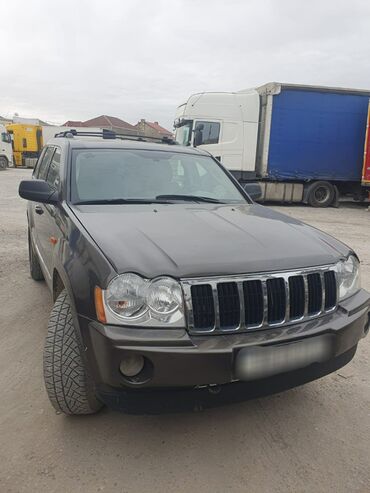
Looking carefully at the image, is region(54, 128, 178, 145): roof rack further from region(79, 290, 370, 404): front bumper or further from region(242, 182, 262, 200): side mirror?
region(79, 290, 370, 404): front bumper

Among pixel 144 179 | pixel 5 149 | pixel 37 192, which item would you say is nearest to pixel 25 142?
pixel 5 149

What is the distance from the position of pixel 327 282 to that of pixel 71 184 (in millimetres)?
1993

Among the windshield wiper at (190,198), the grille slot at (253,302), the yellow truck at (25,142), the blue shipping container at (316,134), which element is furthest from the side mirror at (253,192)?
the yellow truck at (25,142)

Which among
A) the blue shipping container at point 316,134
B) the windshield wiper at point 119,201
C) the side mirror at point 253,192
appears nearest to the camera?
the windshield wiper at point 119,201

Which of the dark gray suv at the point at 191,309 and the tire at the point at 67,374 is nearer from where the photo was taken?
the dark gray suv at the point at 191,309

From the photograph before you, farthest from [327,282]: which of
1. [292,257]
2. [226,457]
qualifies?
[226,457]

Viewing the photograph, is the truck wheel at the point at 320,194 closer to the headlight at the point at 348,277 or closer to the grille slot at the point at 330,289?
the headlight at the point at 348,277

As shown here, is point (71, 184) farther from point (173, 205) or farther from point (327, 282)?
point (327, 282)

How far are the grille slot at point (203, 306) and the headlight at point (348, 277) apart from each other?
2.89 ft

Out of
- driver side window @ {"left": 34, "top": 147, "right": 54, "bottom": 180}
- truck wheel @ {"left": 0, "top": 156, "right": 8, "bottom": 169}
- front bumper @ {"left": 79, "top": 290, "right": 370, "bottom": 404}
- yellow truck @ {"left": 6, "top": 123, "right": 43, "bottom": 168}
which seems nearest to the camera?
front bumper @ {"left": 79, "top": 290, "right": 370, "bottom": 404}

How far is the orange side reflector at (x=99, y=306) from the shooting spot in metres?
2.06

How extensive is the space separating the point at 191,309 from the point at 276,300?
1.56 feet

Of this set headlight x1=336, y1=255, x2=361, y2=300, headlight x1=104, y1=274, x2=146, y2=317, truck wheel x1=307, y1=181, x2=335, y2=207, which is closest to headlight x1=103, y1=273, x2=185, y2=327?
headlight x1=104, y1=274, x2=146, y2=317

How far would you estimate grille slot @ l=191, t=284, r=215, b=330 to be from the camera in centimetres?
209
